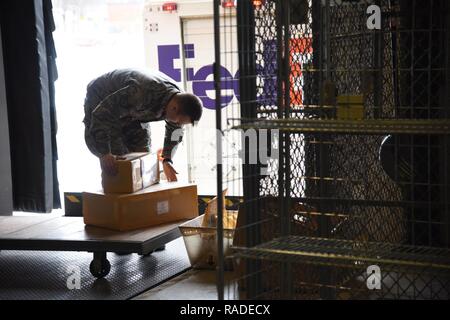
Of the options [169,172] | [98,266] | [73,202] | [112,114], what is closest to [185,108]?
[112,114]

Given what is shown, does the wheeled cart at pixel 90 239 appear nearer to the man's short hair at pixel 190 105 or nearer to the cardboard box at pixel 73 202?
the man's short hair at pixel 190 105

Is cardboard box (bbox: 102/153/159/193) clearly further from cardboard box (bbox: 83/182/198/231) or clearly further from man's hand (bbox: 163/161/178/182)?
man's hand (bbox: 163/161/178/182)

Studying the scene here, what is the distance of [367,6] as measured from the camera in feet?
12.6

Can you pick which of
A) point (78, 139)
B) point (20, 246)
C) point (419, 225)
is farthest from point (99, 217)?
point (78, 139)

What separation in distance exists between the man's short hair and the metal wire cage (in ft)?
3.96

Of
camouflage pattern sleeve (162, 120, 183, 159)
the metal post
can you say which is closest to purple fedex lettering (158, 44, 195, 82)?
camouflage pattern sleeve (162, 120, 183, 159)

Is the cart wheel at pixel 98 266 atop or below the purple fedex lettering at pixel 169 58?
below

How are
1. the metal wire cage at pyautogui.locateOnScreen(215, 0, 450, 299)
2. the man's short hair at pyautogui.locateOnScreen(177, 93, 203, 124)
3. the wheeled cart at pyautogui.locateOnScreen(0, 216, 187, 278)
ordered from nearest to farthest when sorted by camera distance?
the metal wire cage at pyautogui.locateOnScreen(215, 0, 450, 299)
the wheeled cart at pyautogui.locateOnScreen(0, 216, 187, 278)
the man's short hair at pyautogui.locateOnScreen(177, 93, 203, 124)

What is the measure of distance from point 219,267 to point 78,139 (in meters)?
4.77

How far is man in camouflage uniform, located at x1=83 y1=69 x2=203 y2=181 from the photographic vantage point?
514 centimetres

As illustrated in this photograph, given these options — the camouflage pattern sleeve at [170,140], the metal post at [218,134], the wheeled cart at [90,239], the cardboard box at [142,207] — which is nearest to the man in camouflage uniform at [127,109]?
the camouflage pattern sleeve at [170,140]

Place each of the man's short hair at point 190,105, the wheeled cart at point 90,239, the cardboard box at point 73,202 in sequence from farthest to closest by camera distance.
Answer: the cardboard box at point 73,202 < the man's short hair at point 190,105 < the wheeled cart at point 90,239

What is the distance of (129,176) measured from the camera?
4.95m

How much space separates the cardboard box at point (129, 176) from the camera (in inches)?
194
